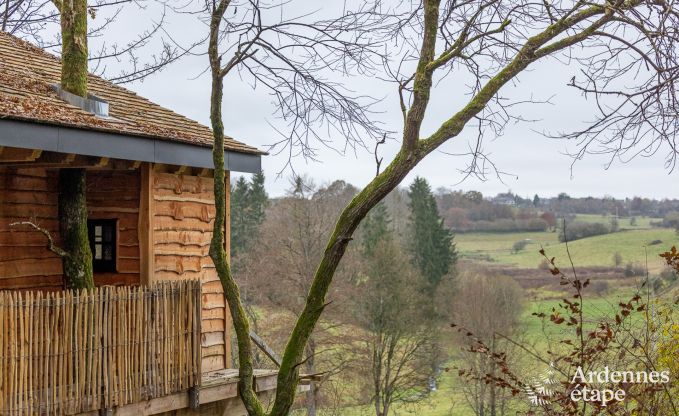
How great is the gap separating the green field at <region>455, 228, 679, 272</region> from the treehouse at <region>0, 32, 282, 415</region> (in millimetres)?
24448

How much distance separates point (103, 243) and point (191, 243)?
1.06 metres

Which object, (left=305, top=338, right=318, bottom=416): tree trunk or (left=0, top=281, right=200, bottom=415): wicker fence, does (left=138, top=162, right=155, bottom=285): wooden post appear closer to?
(left=0, top=281, right=200, bottom=415): wicker fence

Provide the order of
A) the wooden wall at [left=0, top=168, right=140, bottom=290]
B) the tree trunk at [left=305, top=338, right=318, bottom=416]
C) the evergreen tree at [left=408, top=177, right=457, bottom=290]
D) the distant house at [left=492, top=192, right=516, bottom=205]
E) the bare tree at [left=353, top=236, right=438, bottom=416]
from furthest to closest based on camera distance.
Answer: the distant house at [left=492, top=192, right=516, bottom=205] → the evergreen tree at [left=408, top=177, right=457, bottom=290] → the bare tree at [left=353, top=236, right=438, bottom=416] → the tree trunk at [left=305, top=338, right=318, bottom=416] → the wooden wall at [left=0, top=168, right=140, bottom=290]

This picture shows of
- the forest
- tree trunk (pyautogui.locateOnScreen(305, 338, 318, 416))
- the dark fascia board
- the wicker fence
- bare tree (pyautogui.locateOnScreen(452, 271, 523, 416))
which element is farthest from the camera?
bare tree (pyautogui.locateOnScreen(452, 271, 523, 416))

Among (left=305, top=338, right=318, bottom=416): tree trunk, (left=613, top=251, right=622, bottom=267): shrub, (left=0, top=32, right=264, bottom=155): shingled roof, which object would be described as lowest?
(left=305, top=338, right=318, bottom=416): tree trunk

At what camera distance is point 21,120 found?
22.0ft

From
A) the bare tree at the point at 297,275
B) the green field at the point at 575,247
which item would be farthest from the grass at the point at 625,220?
the bare tree at the point at 297,275

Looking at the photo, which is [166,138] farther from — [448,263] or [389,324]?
[448,263]

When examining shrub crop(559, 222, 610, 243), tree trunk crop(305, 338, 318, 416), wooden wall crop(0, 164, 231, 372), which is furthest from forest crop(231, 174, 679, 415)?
wooden wall crop(0, 164, 231, 372)

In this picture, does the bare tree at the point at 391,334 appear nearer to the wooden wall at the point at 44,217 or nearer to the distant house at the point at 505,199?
the wooden wall at the point at 44,217

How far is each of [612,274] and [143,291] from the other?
1329 inches

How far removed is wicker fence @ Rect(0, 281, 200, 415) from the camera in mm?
6516

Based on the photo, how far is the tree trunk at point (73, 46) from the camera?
857 centimetres

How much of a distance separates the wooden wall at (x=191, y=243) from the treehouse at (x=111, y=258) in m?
0.02
